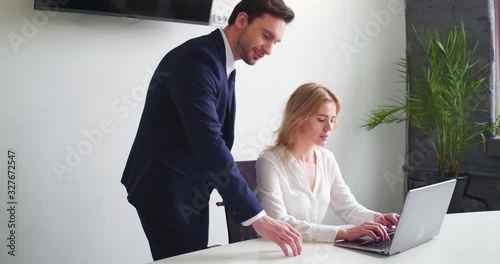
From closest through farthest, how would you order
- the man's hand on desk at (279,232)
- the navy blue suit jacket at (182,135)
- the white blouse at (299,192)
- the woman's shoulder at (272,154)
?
the man's hand on desk at (279,232) < the navy blue suit jacket at (182,135) < the white blouse at (299,192) < the woman's shoulder at (272,154)

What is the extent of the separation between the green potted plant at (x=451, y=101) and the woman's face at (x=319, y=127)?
5.88 ft

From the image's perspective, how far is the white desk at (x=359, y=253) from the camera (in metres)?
1.54

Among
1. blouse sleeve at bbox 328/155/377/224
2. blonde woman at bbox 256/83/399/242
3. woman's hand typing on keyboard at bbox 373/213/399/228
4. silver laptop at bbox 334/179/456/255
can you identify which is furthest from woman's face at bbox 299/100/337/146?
silver laptop at bbox 334/179/456/255

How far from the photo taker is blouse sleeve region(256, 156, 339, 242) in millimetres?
1758

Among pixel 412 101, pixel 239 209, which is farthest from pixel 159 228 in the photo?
pixel 412 101

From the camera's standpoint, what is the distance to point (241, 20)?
1783 millimetres

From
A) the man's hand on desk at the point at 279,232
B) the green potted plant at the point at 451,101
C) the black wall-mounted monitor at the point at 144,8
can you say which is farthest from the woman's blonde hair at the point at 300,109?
the green potted plant at the point at 451,101

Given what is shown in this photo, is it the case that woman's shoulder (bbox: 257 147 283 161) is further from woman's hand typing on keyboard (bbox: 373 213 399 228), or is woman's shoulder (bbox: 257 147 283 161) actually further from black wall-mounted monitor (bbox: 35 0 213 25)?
black wall-mounted monitor (bbox: 35 0 213 25)

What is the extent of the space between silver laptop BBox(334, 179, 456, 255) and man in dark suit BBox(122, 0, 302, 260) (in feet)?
1.66

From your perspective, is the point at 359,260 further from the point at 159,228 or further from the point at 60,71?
the point at 60,71

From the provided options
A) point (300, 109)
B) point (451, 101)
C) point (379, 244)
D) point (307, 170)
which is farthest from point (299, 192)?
Answer: point (451, 101)

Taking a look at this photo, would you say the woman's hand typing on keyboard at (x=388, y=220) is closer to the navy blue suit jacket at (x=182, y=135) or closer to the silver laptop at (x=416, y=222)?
the silver laptop at (x=416, y=222)

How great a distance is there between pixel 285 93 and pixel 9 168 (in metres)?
1.86

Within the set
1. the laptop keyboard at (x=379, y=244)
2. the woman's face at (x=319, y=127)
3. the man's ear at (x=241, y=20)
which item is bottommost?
the laptop keyboard at (x=379, y=244)
